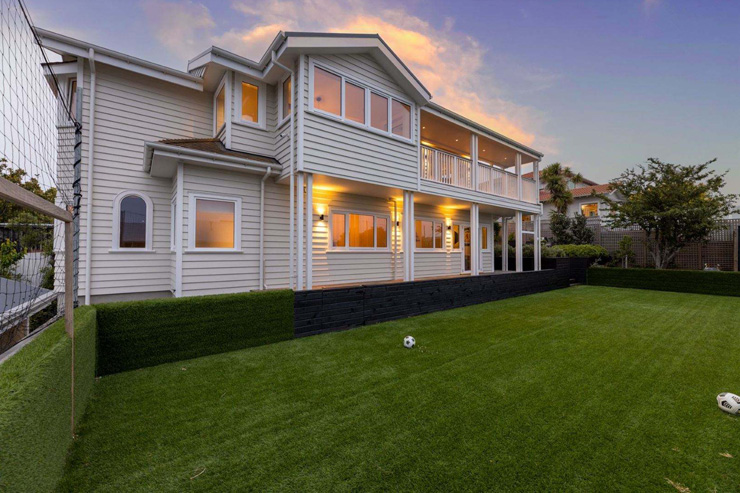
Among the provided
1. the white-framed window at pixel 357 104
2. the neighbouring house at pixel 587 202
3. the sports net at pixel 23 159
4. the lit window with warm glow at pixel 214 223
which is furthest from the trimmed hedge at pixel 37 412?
the neighbouring house at pixel 587 202

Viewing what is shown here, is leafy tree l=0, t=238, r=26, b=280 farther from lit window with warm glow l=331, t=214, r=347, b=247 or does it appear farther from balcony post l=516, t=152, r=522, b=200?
balcony post l=516, t=152, r=522, b=200

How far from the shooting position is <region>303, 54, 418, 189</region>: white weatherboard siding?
6762 millimetres

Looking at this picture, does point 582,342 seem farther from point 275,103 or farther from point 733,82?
point 733,82

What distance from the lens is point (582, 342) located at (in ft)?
17.5

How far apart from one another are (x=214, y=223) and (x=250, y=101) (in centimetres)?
344

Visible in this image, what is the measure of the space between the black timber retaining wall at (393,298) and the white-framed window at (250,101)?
4923 millimetres

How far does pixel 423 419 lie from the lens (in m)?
2.88

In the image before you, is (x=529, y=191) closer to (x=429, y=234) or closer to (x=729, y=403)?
(x=429, y=234)

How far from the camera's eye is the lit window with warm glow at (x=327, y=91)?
697cm

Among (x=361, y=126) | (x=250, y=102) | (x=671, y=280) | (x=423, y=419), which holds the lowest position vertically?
(x=423, y=419)

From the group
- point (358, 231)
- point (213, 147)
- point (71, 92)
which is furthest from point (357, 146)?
point (71, 92)

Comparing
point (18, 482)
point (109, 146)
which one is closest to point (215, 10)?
point (109, 146)

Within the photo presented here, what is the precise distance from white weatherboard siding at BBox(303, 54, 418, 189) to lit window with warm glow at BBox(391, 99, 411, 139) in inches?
6.5

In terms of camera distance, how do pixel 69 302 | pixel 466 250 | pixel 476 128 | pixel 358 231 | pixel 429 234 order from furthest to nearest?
pixel 466 250, pixel 429 234, pixel 476 128, pixel 358 231, pixel 69 302
